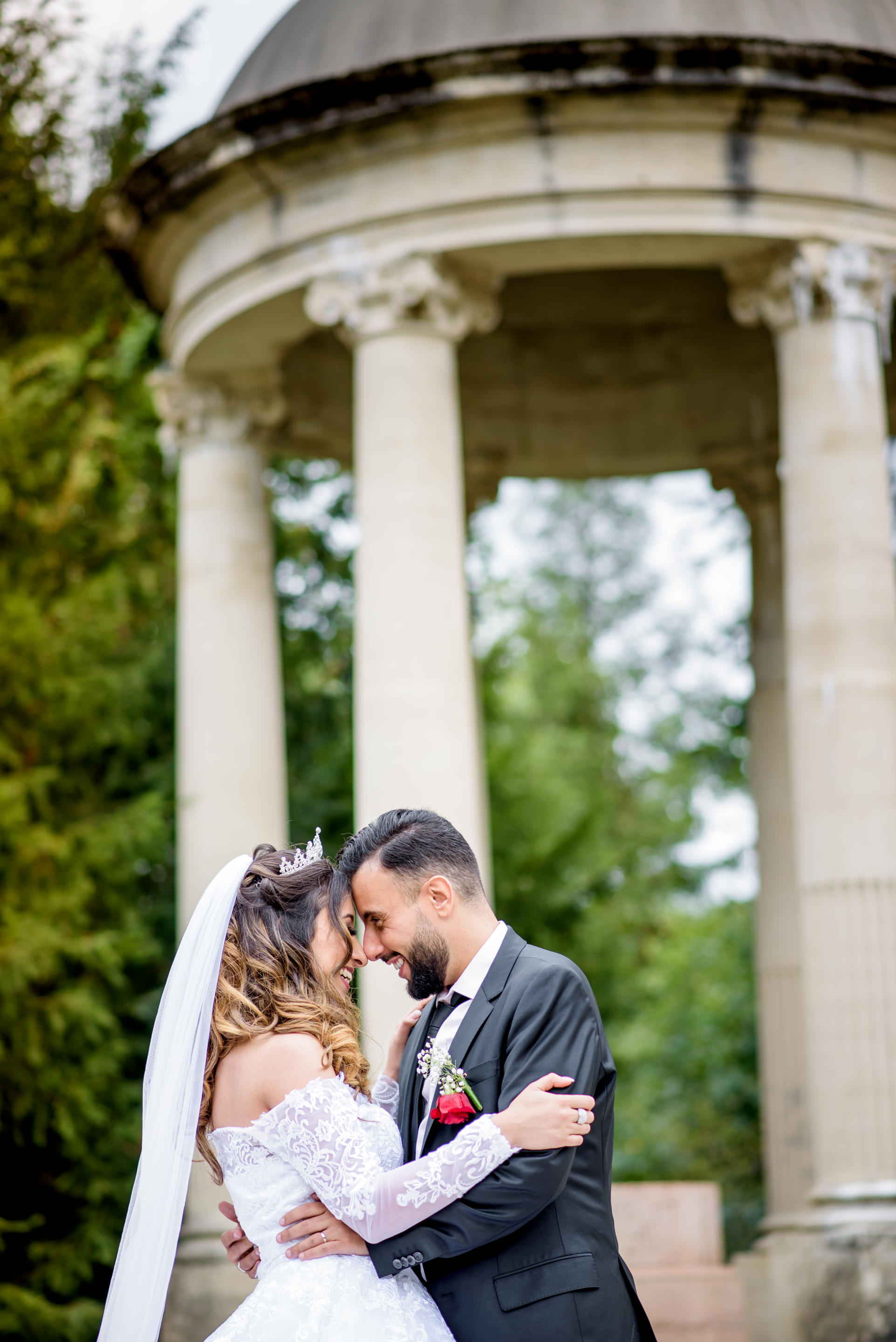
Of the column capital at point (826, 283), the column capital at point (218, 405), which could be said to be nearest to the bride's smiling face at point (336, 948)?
the column capital at point (826, 283)

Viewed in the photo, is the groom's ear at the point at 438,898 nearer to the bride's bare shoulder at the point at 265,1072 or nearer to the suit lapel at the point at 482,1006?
the suit lapel at the point at 482,1006

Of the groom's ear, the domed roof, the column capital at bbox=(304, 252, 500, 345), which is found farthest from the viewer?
the column capital at bbox=(304, 252, 500, 345)

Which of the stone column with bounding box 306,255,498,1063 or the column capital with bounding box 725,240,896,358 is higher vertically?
the column capital with bounding box 725,240,896,358

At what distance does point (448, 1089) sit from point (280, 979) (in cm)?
112

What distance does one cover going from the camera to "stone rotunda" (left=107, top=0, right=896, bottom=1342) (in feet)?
63.5

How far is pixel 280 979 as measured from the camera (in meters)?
8.75

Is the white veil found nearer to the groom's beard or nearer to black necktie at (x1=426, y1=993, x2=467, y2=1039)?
the groom's beard

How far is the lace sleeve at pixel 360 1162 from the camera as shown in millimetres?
7875

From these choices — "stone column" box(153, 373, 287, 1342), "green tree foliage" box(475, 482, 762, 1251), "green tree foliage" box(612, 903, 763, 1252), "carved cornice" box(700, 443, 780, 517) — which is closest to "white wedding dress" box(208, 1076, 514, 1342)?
"stone column" box(153, 373, 287, 1342)

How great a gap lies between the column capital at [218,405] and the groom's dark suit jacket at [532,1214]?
1718 cm

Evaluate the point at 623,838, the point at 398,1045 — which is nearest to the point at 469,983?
the point at 398,1045

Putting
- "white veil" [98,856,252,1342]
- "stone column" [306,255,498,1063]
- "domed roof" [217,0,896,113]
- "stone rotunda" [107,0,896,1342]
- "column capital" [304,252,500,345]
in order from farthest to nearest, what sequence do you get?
1. "column capital" [304,252,500,345]
2. "domed roof" [217,0,896,113]
3. "stone column" [306,255,498,1063]
4. "stone rotunda" [107,0,896,1342]
5. "white veil" [98,856,252,1342]

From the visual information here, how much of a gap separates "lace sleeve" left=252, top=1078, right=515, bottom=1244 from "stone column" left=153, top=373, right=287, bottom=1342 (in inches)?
554

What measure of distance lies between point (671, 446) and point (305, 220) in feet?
36.5
